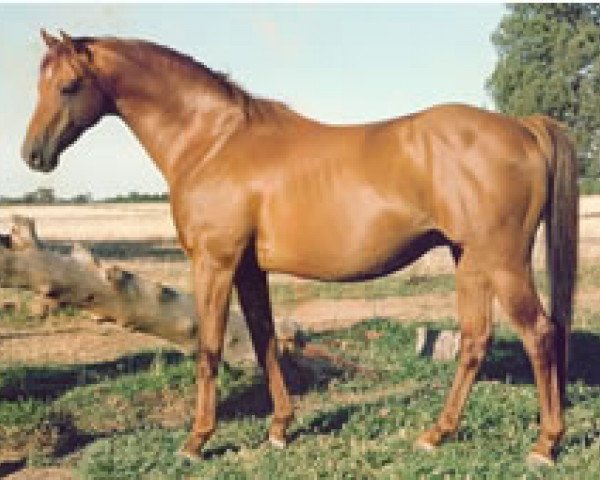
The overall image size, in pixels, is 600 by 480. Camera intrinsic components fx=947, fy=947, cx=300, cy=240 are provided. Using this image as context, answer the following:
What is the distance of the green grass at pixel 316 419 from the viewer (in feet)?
18.8

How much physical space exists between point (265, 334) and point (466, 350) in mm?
1391

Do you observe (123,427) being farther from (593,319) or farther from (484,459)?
(593,319)

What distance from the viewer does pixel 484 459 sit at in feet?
18.5

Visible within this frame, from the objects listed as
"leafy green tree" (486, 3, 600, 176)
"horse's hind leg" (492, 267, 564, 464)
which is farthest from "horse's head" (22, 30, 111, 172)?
"leafy green tree" (486, 3, 600, 176)

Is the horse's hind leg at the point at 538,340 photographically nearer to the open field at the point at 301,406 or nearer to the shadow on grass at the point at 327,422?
the open field at the point at 301,406

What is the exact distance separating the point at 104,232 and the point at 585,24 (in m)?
31.9

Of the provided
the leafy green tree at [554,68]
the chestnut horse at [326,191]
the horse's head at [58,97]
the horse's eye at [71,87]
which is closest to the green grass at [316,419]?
the chestnut horse at [326,191]

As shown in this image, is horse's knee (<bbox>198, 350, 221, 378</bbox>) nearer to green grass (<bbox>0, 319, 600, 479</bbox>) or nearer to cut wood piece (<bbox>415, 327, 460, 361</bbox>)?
green grass (<bbox>0, 319, 600, 479</bbox>)

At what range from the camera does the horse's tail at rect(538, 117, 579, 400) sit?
223 inches

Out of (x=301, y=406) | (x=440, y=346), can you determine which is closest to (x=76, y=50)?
(x=301, y=406)

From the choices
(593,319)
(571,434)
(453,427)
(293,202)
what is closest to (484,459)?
(453,427)

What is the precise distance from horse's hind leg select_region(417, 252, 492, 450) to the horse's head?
2.63 meters

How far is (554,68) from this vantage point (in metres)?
53.0

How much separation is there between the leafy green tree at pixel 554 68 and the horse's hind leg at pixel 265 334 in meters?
46.5
